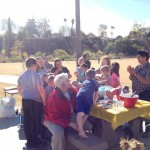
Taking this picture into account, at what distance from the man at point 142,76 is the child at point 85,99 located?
89 cm

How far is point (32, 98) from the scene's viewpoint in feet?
14.2

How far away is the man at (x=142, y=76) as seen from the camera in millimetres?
4484

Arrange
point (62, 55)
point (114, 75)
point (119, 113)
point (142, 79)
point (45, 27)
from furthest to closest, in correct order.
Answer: point (45, 27), point (62, 55), point (114, 75), point (142, 79), point (119, 113)

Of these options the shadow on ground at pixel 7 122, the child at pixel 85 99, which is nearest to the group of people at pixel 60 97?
the child at pixel 85 99

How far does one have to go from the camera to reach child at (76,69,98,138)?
352cm

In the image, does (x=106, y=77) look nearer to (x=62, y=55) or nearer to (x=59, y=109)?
(x=59, y=109)

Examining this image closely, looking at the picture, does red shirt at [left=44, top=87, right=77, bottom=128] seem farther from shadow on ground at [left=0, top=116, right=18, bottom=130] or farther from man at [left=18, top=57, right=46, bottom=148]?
shadow on ground at [left=0, top=116, right=18, bottom=130]

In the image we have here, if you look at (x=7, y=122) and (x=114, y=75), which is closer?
(x=114, y=75)

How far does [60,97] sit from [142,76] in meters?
1.68

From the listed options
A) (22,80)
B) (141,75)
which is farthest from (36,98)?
(141,75)

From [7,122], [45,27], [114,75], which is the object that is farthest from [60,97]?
[45,27]

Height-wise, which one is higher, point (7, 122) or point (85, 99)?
point (85, 99)

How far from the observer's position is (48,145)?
4570 mm

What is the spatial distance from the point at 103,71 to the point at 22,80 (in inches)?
61.6
